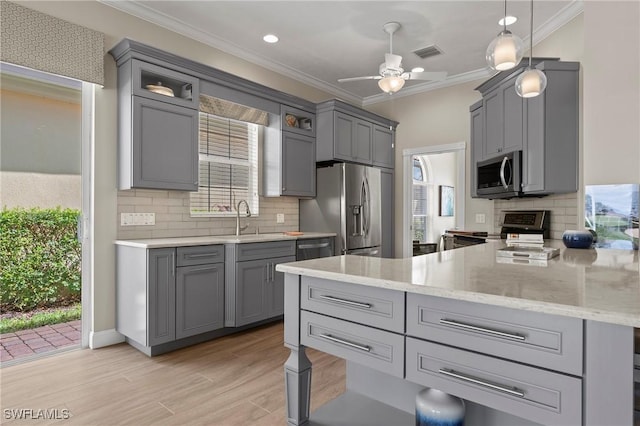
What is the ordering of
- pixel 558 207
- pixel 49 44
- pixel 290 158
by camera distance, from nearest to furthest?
1. pixel 49 44
2. pixel 558 207
3. pixel 290 158

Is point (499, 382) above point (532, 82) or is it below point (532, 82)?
below

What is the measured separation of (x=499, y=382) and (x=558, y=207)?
3.35 m

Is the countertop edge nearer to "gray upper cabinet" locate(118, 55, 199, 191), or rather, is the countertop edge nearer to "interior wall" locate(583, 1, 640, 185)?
"gray upper cabinet" locate(118, 55, 199, 191)

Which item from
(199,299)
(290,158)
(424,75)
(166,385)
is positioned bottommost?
(166,385)

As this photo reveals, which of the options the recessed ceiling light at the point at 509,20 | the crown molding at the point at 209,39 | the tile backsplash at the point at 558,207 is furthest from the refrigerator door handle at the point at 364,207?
the recessed ceiling light at the point at 509,20

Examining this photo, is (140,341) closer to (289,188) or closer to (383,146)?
(289,188)

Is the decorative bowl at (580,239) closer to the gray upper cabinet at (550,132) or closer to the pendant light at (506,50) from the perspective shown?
the gray upper cabinet at (550,132)

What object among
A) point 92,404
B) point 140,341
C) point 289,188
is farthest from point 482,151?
point 92,404

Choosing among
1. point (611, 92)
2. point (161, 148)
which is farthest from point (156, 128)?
point (611, 92)

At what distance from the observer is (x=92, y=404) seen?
2.21 m

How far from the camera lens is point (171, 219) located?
11.9ft

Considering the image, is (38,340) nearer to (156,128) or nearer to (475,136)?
(156,128)

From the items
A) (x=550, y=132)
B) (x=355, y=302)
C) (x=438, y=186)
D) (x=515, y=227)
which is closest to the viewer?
(x=355, y=302)

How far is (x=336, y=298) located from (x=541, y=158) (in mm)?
2853
